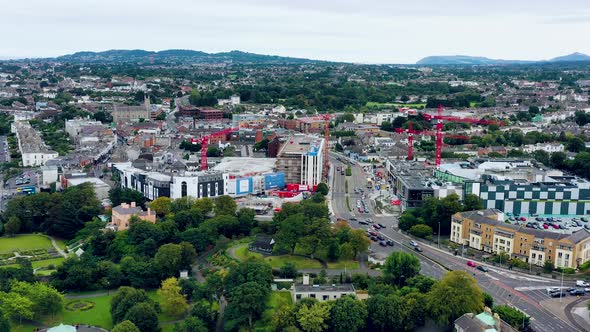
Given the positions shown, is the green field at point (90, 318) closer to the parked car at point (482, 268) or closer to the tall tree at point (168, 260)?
the tall tree at point (168, 260)

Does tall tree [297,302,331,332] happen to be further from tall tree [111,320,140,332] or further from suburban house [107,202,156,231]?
suburban house [107,202,156,231]

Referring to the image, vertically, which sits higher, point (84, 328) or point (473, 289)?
point (473, 289)

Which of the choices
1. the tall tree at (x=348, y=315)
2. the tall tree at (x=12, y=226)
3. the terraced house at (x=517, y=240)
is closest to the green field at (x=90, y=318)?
the tall tree at (x=348, y=315)

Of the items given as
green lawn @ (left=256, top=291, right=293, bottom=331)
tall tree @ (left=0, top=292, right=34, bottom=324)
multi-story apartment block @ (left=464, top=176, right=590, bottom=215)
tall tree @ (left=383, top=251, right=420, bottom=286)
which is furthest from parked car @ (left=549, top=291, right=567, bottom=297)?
tall tree @ (left=0, top=292, right=34, bottom=324)

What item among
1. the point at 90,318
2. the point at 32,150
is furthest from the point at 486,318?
the point at 32,150

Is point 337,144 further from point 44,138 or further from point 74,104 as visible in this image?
point 74,104

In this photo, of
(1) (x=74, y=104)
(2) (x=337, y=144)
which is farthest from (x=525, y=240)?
(1) (x=74, y=104)
